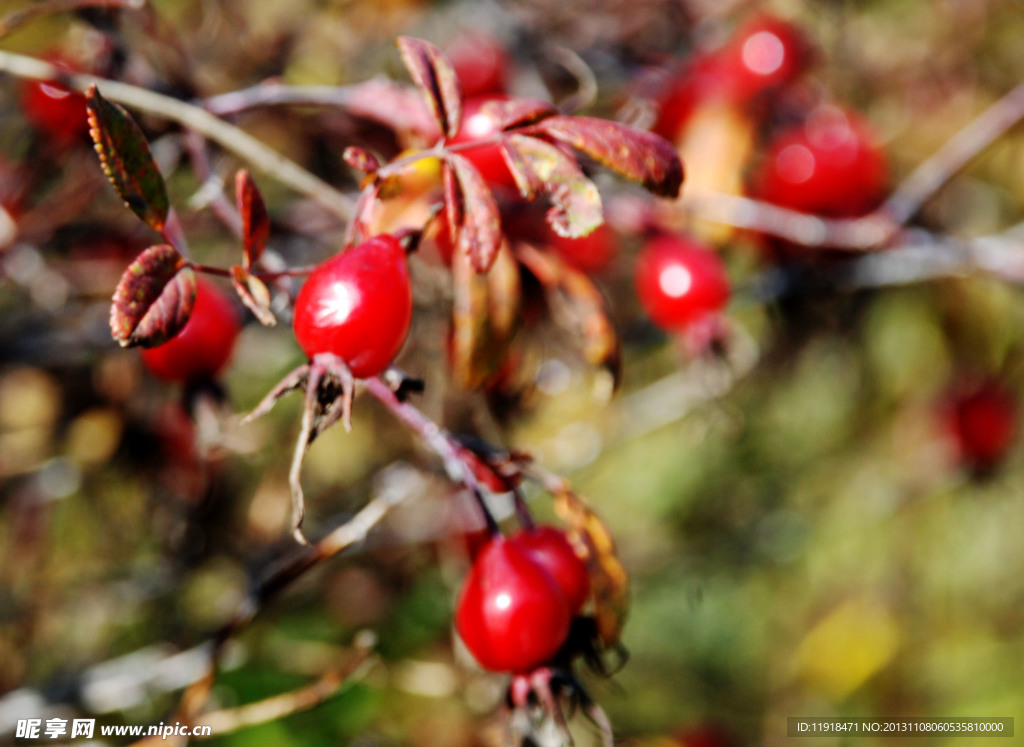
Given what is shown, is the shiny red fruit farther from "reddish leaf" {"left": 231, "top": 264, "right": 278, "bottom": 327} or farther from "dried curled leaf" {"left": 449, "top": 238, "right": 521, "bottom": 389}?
"reddish leaf" {"left": 231, "top": 264, "right": 278, "bottom": 327}

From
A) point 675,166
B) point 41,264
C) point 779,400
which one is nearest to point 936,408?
point 779,400

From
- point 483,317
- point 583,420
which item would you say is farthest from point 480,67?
point 583,420

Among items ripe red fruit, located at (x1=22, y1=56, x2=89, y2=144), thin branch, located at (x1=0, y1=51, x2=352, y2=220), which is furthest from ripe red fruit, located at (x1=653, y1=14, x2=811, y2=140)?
ripe red fruit, located at (x1=22, y1=56, x2=89, y2=144)

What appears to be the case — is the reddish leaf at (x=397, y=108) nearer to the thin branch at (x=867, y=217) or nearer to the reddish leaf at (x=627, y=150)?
the reddish leaf at (x=627, y=150)

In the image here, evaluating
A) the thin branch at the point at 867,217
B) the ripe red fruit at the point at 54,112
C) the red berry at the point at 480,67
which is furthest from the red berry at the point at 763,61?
the ripe red fruit at the point at 54,112

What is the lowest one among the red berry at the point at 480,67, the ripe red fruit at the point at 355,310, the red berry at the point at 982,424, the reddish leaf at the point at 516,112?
the red berry at the point at 982,424

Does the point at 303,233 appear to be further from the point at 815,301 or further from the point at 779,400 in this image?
the point at 779,400

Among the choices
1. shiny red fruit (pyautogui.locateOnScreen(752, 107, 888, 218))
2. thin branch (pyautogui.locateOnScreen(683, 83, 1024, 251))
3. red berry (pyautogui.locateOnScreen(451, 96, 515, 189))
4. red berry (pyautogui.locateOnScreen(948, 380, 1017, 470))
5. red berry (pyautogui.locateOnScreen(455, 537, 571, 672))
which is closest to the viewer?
red berry (pyautogui.locateOnScreen(455, 537, 571, 672))
